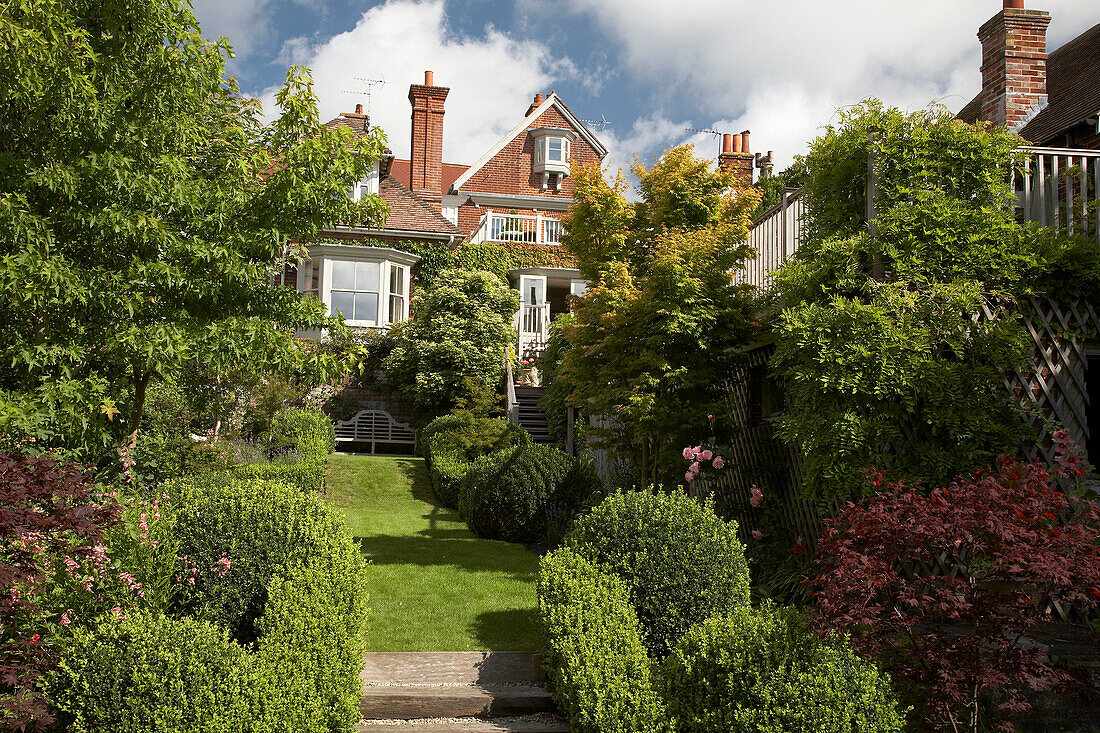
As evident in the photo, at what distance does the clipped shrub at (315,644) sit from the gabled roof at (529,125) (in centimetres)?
2640

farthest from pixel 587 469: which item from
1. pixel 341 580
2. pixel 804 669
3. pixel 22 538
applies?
pixel 22 538

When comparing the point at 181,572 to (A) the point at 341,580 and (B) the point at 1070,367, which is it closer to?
(A) the point at 341,580

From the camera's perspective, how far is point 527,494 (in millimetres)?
11508

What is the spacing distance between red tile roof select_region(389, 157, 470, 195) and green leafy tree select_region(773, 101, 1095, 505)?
2725 centimetres

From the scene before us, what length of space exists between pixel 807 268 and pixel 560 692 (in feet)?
14.5

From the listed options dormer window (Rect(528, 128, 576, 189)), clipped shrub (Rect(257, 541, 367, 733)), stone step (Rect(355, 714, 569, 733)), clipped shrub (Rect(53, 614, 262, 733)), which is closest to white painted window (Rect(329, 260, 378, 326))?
dormer window (Rect(528, 128, 576, 189))

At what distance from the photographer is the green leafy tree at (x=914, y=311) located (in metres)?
6.88

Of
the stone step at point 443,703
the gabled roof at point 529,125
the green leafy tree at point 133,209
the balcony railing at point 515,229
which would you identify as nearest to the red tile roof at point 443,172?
the gabled roof at point 529,125

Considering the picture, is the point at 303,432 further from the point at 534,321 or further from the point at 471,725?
the point at 471,725

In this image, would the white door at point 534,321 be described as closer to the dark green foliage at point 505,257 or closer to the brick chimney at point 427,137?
the dark green foliage at point 505,257

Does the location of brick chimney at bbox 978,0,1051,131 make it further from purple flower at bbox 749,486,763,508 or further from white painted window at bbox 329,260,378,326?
white painted window at bbox 329,260,378,326

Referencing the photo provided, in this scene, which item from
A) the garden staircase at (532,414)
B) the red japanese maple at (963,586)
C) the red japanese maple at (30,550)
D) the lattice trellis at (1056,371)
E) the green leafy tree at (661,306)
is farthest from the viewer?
the garden staircase at (532,414)

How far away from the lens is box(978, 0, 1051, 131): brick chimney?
478 inches

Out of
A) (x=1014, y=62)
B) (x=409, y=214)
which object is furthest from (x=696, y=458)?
(x=409, y=214)
